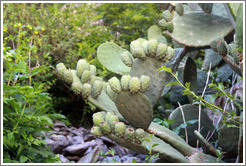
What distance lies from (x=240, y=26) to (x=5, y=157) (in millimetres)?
1290

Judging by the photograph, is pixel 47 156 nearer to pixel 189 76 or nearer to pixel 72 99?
pixel 189 76

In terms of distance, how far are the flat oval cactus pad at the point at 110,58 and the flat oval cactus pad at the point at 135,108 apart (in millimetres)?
665

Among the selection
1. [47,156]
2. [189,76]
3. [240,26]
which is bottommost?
[47,156]

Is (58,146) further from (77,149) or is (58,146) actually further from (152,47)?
(152,47)

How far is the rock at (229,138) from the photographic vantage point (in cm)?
151

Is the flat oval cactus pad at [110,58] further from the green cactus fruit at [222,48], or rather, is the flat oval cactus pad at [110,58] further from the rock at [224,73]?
the rock at [224,73]

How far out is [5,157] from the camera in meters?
1.50

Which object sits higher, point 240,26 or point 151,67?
point 240,26

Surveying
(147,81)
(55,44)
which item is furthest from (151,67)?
(55,44)

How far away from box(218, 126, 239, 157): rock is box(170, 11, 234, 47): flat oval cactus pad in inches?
26.9

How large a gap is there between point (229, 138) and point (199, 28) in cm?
91

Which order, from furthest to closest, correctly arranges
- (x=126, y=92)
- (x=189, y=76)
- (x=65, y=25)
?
1. (x=65, y=25)
2. (x=189, y=76)
3. (x=126, y=92)

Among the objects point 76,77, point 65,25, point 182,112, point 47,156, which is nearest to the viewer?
point 76,77

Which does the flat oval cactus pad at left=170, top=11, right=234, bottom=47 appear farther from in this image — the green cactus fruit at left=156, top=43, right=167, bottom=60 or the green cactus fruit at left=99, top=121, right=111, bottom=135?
the green cactus fruit at left=99, top=121, right=111, bottom=135
